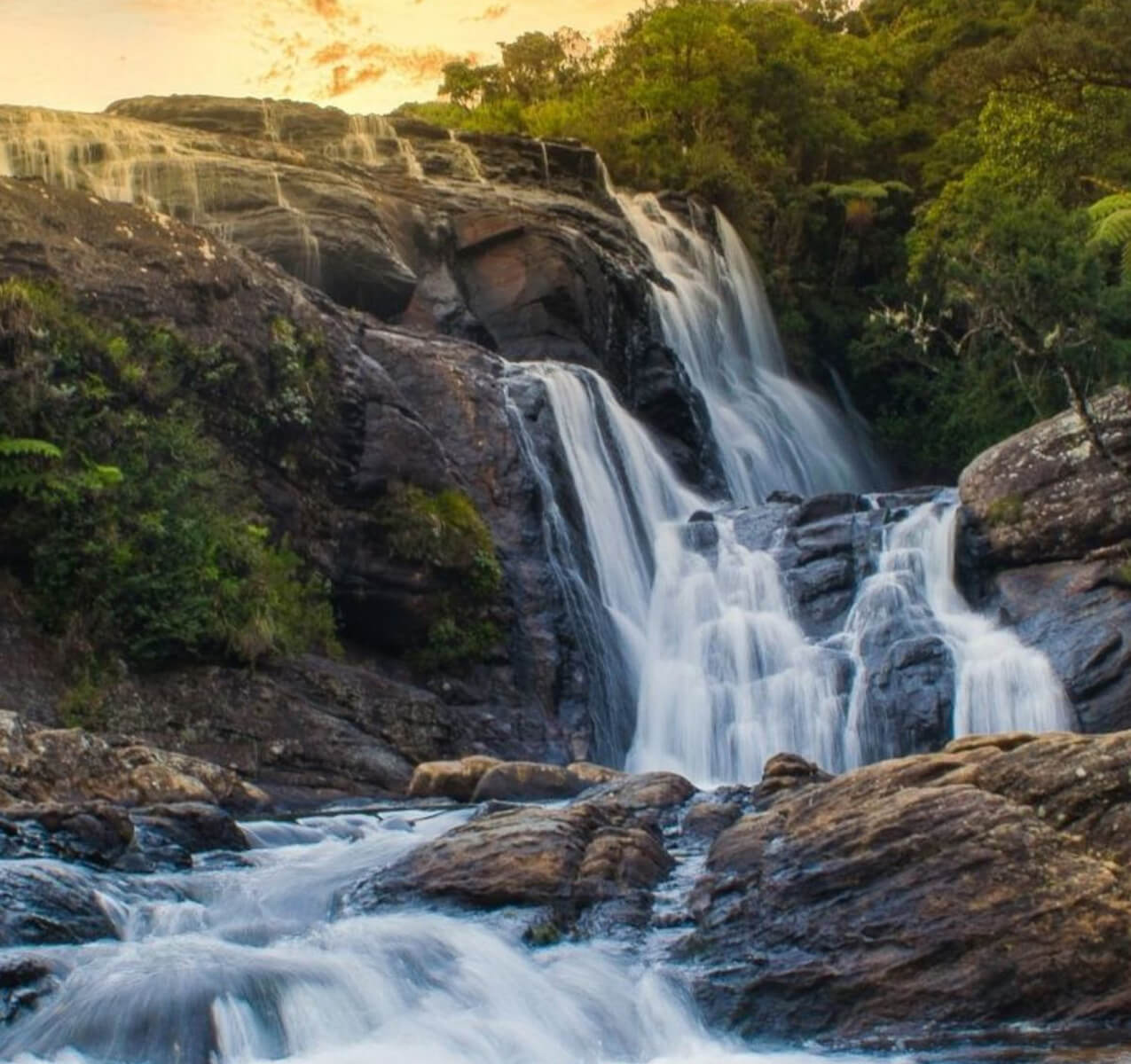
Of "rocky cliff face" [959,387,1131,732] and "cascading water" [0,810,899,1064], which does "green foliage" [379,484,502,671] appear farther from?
"cascading water" [0,810,899,1064]

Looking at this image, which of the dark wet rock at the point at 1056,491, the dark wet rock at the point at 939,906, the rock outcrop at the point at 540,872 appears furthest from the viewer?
the dark wet rock at the point at 1056,491

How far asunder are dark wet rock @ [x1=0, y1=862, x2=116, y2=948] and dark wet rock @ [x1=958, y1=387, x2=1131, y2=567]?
14567 mm

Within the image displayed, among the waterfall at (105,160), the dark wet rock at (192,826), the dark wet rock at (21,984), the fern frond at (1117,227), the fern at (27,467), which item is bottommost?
the dark wet rock at (21,984)

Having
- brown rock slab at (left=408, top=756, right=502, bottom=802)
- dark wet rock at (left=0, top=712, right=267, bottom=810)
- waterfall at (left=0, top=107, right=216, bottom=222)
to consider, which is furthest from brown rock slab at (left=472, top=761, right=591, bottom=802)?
waterfall at (left=0, top=107, right=216, bottom=222)

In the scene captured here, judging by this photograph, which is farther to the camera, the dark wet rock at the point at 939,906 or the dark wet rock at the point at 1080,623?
the dark wet rock at the point at 1080,623

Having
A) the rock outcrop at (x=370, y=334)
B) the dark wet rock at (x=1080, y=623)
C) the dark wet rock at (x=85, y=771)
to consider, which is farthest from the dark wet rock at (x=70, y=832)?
the dark wet rock at (x=1080, y=623)

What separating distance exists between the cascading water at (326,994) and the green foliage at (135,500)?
6.08 meters

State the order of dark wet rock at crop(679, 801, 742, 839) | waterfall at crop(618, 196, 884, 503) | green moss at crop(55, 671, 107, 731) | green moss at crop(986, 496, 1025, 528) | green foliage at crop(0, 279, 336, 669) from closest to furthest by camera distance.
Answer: dark wet rock at crop(679, 801, 742, 839)
green moss at crop(55, 671, 107, 731)
green foliage at crop(0, 279, 336, 669)
green moss at crop(986, 496, 1025, 528)
waterfall at crop(618, 196, 884, 503)

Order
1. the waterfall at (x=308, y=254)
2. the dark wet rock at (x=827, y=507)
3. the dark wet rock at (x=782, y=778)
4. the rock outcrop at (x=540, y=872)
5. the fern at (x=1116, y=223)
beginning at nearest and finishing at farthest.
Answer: the rock outcrop at (x=540, y=872), the dark wet rock at (x=782, y=778), the fern at (x=1116, y=223), the dark wet rock at (x=827, y=507), the waterfall at (x=308, y=254)

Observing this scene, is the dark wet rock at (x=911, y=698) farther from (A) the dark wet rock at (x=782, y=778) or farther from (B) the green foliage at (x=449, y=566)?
(A) the dark wet rock at (x=782, y=778)

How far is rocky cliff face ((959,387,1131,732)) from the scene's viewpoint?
1822cm

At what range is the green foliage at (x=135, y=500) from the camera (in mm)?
15445

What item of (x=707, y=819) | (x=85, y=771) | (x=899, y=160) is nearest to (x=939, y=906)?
(x=707, y=819)

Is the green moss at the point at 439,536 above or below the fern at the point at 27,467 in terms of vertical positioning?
below
